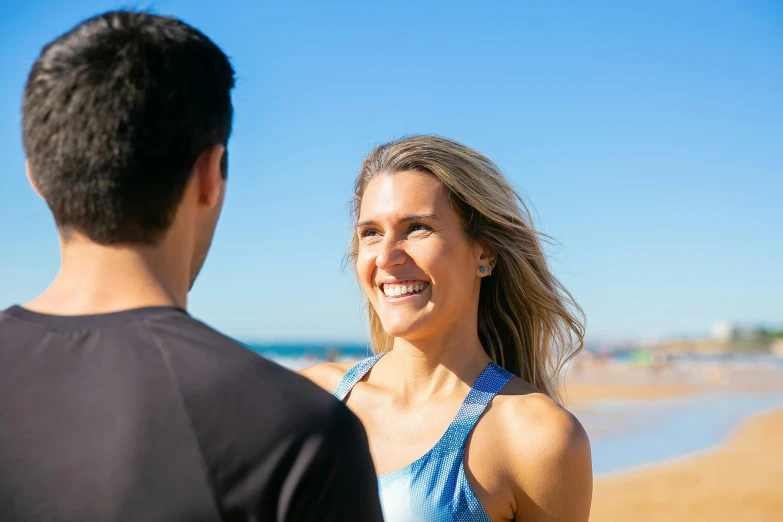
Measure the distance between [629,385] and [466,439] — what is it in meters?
31.9

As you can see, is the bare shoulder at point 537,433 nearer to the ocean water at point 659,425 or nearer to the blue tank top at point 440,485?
the blue tank top at point 440,485

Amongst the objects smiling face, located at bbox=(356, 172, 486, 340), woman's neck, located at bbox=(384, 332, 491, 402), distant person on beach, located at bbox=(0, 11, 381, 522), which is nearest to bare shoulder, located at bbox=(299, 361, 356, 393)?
woman's neck, located at bbox=(384, 332, 491, 402)

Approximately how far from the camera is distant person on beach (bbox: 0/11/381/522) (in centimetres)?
121

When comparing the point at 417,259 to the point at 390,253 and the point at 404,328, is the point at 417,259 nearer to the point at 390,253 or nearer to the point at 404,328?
the point at 390,253

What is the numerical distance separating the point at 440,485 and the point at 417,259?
87cm

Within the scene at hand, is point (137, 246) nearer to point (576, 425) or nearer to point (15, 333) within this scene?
point (15, 333)

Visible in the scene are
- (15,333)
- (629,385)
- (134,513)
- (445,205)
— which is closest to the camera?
(134,513)

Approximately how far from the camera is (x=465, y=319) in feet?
10.4

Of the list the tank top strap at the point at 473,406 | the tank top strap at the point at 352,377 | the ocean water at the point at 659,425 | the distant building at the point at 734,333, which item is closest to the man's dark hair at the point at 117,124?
the tank top strap at the point at 473,406

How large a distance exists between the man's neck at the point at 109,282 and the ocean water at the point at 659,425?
9625mm

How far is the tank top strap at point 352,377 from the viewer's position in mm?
3316

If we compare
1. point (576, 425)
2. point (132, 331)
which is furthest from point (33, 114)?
point (576, 425)

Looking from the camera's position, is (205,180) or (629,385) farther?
(629,385)

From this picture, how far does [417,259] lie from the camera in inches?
118
